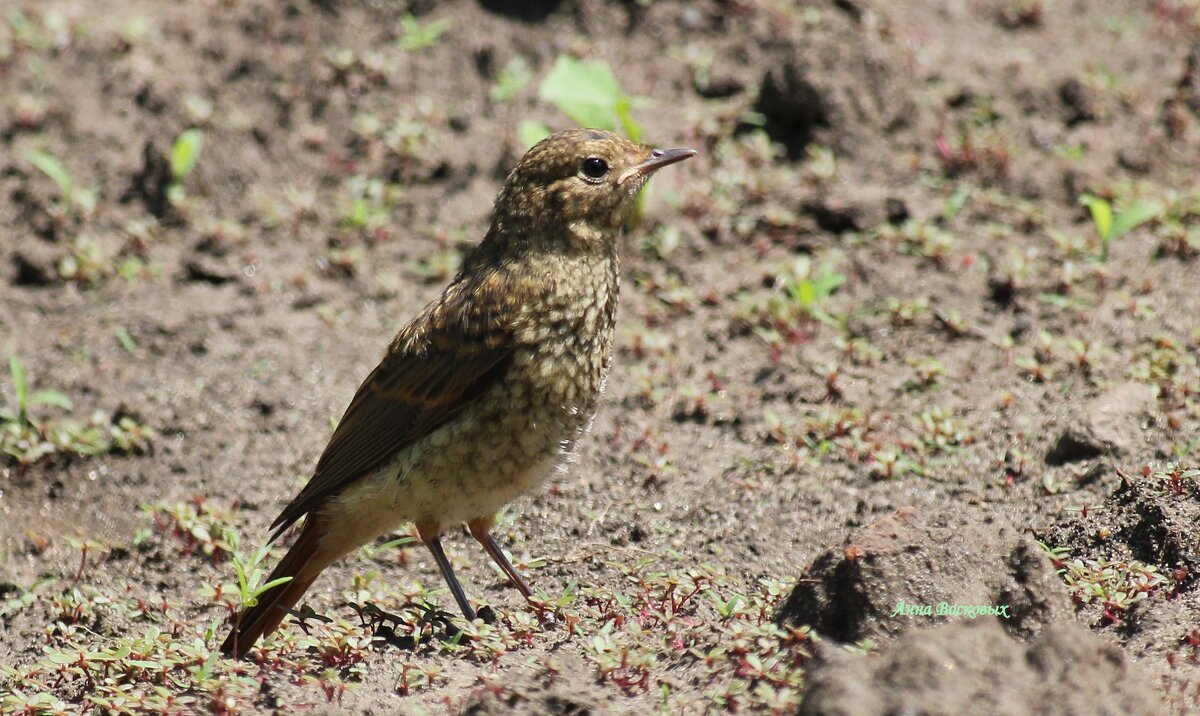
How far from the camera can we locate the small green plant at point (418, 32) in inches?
325

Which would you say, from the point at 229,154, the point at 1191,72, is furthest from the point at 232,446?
the point at 1191,72

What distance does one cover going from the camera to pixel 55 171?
7.45 metres

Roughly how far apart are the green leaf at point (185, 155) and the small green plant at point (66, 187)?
1.55 feet

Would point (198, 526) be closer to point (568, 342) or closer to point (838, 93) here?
point (568, 342)

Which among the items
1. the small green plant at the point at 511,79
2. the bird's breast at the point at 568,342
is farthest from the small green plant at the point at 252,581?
the small green plant at the point at 511,79

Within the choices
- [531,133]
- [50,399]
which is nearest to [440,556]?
[50,399]

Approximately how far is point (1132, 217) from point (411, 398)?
3.47m

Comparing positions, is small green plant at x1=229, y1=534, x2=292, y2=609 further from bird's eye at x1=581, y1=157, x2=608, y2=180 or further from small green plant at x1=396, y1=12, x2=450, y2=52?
small green plant at x1=396, y1=12, x2=450, y2=52

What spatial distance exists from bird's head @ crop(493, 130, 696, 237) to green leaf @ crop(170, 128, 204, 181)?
2.93 metres

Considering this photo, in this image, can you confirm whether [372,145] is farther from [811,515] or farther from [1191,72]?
[1191,72]

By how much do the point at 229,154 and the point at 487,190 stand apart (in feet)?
4.94

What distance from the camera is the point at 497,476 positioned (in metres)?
4.95

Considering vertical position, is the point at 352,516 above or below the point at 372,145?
below

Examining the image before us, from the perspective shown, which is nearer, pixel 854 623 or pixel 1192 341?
pixel 854 623
